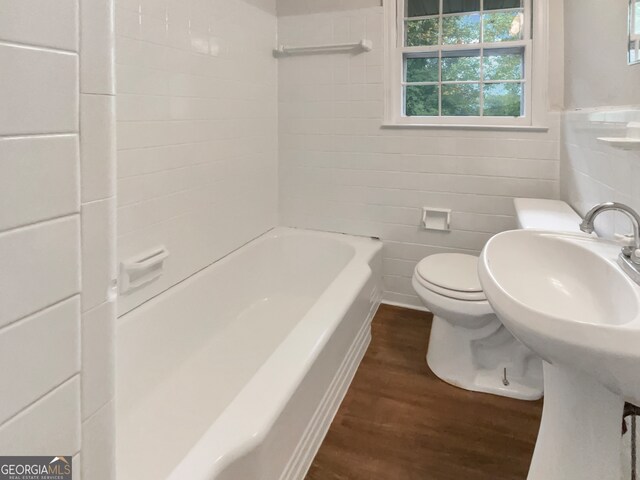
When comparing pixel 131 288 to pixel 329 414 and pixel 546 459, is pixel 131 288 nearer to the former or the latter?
pixel 329 414

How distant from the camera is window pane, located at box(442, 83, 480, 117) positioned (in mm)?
2730

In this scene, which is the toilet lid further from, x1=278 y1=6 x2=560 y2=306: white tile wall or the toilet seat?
x1=278 y1=6 x2=560 y2=306: white tile wall

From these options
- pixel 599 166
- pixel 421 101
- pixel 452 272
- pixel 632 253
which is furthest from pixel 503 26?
pixel 632 253

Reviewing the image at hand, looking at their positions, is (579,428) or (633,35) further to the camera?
(633,35)

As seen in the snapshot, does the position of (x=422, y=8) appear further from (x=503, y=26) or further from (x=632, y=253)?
(x=632, y=253)

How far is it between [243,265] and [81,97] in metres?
2.19

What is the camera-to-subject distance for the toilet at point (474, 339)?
2.03 meters

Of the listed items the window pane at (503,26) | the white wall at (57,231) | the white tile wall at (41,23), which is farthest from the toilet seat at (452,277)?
the white tile wall at (41,23)

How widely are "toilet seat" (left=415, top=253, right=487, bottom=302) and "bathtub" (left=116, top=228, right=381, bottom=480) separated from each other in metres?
0.31

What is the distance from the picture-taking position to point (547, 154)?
255 cm

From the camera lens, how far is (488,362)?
7.07 ft

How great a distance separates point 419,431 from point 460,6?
2316mm

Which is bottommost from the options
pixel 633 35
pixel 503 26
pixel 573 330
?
pixel 573 330

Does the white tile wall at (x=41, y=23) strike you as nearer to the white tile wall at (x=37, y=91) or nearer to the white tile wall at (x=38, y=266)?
the white tile wall at (x=37, y=91)
